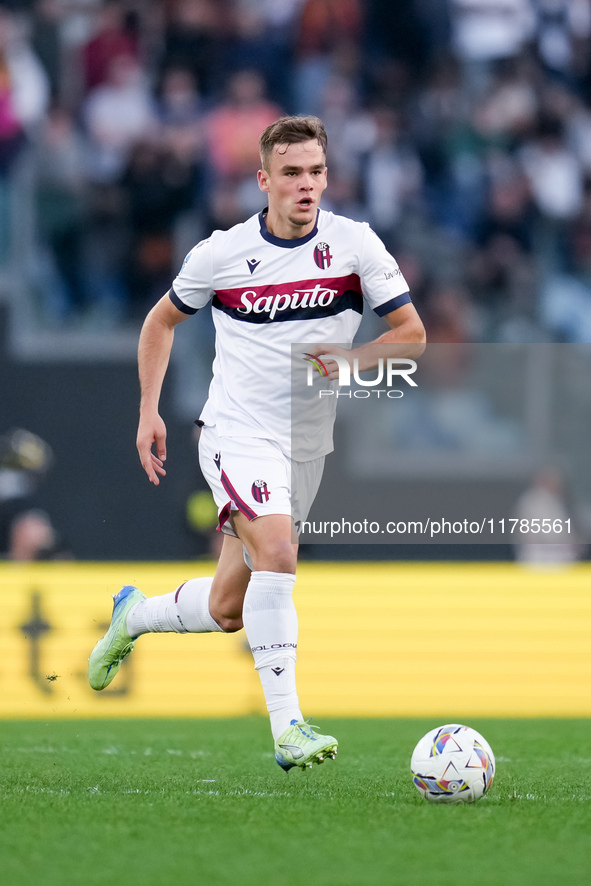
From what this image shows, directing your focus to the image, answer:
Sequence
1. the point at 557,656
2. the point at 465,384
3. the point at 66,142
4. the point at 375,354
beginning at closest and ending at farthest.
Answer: the point at 375,354
the point at 557,656
the point at 465,384
the point at 66,142

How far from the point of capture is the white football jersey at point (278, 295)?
16.7ft

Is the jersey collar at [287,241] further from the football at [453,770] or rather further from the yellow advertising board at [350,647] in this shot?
the yellow advertising board at [350,647]

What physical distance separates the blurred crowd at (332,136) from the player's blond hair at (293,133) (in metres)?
5.71

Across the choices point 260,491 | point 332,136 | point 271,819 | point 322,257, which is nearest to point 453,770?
point 271,819

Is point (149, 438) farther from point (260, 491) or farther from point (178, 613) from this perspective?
point (178, 613)

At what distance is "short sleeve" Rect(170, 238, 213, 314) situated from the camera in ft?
17.1

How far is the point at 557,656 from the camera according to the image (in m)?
8.70

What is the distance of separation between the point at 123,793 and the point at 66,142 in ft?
26.0

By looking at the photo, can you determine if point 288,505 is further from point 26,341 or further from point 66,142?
point 66,142

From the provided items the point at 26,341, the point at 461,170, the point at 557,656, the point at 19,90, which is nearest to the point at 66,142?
the point at 19,90

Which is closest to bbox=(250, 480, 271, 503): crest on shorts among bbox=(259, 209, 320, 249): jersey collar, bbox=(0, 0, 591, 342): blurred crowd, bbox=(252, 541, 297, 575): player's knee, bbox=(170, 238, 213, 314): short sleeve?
bbox=(252, 541, 297, 575): player's knee

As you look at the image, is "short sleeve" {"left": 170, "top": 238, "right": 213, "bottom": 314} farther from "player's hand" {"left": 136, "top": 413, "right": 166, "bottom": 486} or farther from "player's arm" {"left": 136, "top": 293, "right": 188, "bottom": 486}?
"player's hand" {"left": 136, "top": 413, "right": 166, "bottom": 486}

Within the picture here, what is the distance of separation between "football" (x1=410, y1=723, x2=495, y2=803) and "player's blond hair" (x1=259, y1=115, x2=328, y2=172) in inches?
85.4

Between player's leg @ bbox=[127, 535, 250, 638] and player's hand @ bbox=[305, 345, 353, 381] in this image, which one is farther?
player's leg @ bbox=[127, 535, 250, 638]
